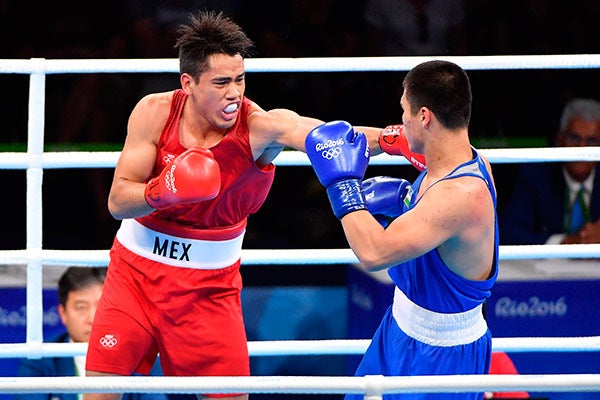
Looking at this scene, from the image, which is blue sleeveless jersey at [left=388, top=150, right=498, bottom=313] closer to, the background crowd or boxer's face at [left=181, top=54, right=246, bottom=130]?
boxer's face at [left=181, top=54, right=246, bottom=130]

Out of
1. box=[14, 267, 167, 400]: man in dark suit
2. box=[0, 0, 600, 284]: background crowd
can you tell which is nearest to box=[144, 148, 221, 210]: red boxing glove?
box=[14, 267, 167, 400]: man in dark suit

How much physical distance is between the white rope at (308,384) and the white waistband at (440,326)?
0.63 metres

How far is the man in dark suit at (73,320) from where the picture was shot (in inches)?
153

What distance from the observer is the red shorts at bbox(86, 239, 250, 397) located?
115 inches

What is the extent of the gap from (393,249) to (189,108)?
0.80 metres

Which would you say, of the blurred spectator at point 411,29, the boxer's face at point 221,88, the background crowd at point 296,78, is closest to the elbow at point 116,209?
the boxer's face at point 221,88

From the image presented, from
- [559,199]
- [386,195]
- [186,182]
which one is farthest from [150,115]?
[559,199]

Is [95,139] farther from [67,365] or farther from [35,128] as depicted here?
[35,128]

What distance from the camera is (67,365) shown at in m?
3.94

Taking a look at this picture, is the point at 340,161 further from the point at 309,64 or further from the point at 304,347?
the point at 304,347

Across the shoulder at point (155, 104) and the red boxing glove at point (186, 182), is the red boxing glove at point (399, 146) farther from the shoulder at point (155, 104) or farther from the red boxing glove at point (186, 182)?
the shoulder at point (155, 104)

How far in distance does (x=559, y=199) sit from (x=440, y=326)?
6.88ft

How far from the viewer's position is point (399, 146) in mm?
2979

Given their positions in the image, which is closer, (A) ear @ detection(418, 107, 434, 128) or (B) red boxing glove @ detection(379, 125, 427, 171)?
(A) ear @ detection(418, 107, 434, 128)
